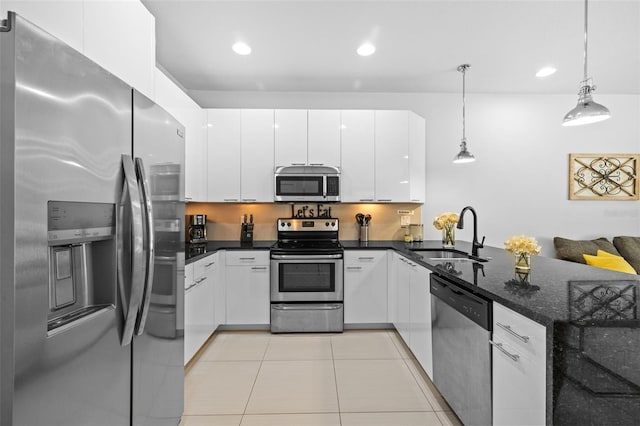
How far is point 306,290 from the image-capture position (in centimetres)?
338

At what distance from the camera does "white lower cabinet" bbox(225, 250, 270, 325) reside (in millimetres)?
3414

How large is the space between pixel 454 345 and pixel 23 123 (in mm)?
2084

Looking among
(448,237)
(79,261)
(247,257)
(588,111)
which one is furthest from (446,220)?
(79,261)

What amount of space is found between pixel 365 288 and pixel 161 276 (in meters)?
2.35

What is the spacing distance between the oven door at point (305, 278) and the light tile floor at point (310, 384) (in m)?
0.41

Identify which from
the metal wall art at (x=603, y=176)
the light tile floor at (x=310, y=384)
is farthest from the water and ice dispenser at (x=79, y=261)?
the metal wall art at (x=603, y=176)

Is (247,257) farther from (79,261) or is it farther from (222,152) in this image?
(79,261)

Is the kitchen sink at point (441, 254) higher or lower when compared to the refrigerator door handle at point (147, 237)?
lower

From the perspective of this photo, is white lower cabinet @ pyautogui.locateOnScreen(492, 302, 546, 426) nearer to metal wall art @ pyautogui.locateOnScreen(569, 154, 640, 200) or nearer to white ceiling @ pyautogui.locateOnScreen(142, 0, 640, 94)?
white ceiling @ pyautogui.locateOnScreen(142, 0, 640, 94)

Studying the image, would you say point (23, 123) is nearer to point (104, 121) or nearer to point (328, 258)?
point (104, 121)

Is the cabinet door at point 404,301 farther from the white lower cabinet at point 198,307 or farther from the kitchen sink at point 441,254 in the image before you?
the white lower cabinet at point 198,307

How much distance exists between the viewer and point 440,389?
2109 millimetres

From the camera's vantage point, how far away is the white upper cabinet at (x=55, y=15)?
110cm

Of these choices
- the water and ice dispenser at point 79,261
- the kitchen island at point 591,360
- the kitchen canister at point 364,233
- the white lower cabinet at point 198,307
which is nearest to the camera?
the water and ice dispenser at point 79,261
